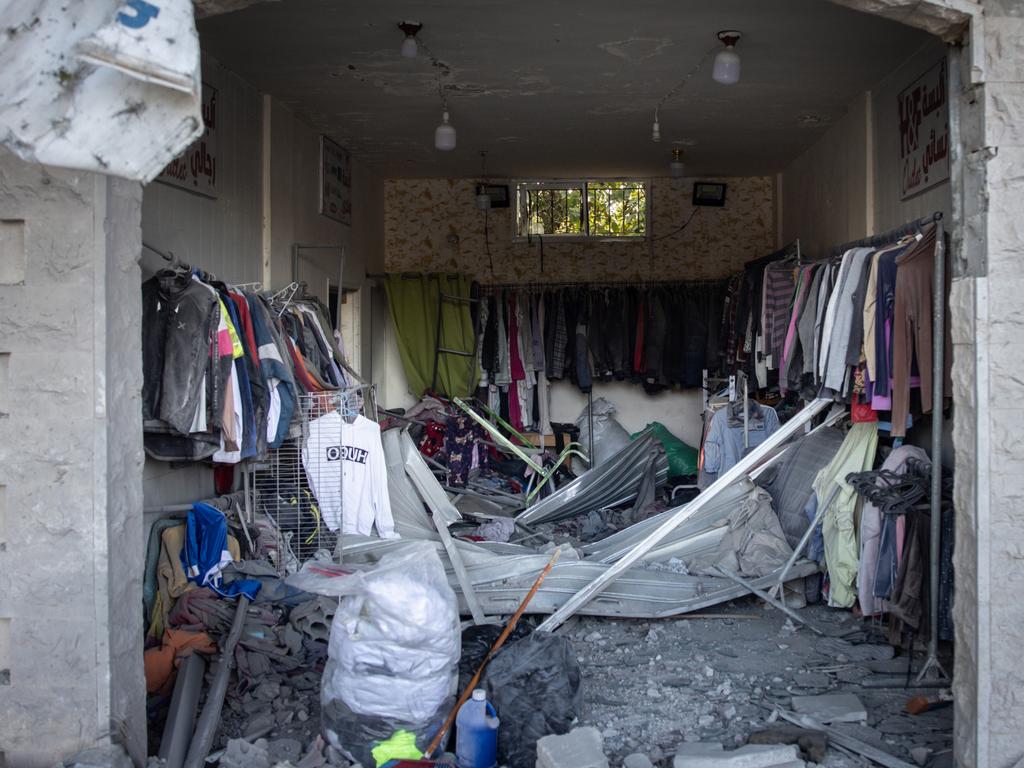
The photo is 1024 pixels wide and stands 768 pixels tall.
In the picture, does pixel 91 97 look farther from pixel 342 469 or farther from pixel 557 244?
pixel 557 244

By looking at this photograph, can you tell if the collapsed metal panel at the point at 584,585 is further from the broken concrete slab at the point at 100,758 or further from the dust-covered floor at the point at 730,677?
the broken concrete slab at the point at 100,758

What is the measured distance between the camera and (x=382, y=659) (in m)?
2.98

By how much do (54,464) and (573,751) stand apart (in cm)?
178

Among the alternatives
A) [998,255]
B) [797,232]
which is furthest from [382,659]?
[797,232]

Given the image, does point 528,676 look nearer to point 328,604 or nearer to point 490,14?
point 328,604

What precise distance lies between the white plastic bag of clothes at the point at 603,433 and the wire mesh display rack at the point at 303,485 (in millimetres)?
3875

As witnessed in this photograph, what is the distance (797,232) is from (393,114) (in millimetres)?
3682

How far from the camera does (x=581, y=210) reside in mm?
9000

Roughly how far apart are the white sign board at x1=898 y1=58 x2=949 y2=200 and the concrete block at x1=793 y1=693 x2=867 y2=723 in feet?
8.71

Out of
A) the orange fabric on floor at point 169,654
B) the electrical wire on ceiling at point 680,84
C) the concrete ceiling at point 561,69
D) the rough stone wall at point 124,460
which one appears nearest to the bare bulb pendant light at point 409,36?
the concrete ceiling at point 561,69

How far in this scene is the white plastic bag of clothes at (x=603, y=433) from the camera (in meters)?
8.52

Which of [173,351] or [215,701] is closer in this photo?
[215,701]

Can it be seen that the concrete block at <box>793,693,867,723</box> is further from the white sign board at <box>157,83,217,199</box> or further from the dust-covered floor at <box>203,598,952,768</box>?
the white sign board at <box>157,83,217,199</box>

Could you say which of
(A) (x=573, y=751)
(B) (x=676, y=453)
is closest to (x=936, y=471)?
(A) (x=573, y=751)
